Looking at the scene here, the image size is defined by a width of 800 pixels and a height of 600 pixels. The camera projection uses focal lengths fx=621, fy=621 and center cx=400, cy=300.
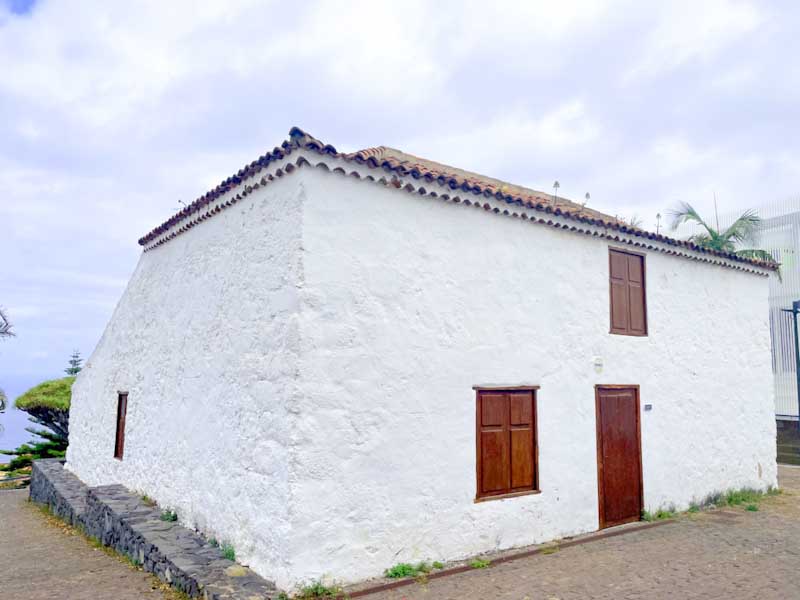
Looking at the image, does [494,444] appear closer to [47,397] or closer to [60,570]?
[60,570]

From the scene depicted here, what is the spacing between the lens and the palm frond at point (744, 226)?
18.6 m

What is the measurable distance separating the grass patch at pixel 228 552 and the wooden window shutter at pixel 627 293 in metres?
5.87

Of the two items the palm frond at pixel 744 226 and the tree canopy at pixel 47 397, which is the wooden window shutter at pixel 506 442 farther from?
the tree canopy at pixel 47 397

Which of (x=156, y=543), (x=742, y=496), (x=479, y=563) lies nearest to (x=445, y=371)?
(x=479, y=563)

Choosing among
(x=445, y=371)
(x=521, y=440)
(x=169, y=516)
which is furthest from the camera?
(x=169, y=516)

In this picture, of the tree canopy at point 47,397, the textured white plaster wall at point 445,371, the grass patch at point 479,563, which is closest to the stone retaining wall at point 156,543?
the textured white plaster wall at point 445,371

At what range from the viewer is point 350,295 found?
6.35m

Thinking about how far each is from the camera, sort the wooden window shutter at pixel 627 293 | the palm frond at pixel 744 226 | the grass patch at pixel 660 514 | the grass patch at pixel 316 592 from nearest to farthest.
A: the grass patch at pixel 316 592, the grass patch at pixel 660 514, the wooden window shutter at pixel 627 293, the palm frond at pixel 744 226

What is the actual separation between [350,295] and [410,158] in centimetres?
569

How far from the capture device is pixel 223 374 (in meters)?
7.12

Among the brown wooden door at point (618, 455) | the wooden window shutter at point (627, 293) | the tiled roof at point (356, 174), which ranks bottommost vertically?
the brown wooden door at point (618, 455)

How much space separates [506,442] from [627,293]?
132 inches

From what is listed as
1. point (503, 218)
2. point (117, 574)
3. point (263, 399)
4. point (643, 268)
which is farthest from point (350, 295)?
point (643, 268)

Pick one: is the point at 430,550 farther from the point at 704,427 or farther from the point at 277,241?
the point at 704,427
